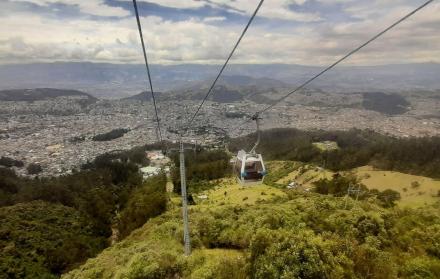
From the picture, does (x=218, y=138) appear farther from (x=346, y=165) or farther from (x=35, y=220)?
(x=35, y=220)

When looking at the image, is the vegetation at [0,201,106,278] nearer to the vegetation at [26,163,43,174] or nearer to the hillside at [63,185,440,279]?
the hillside at [63,185,440,279]

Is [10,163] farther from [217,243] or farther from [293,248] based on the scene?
[293,248]

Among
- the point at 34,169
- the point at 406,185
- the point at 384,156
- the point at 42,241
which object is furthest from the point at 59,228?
the point at 34,169

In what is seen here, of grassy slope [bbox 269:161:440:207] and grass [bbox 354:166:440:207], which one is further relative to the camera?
grassy slope [bbox 269:161:440:207]

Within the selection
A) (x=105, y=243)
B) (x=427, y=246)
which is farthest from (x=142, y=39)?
(x=105, y=243)

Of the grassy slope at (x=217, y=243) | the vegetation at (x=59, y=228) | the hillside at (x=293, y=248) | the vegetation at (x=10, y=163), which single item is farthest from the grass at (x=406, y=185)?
the vegetation at (x=10, y=163)

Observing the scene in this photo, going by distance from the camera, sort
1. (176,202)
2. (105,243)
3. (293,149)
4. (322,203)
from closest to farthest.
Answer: (322,203), (105,243), (176,202), (293,149)

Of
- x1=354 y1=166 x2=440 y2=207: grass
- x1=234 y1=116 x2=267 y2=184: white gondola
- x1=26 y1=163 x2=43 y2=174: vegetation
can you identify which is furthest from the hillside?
x1=26 y1=163 x2=43 y2=174: vegetation
